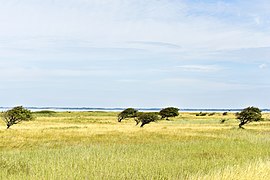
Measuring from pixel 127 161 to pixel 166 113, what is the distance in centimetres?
8384

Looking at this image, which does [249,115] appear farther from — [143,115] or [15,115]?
[15,115]

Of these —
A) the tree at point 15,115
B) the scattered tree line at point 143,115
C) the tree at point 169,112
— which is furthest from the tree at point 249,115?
the tree at point 169,112

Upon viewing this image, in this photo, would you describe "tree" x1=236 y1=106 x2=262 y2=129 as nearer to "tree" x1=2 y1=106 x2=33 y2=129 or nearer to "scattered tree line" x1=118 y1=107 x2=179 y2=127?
"scattered tree line" x1=118 y1=107 x2=179 y2=127

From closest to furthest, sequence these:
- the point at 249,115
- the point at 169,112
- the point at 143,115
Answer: the point at 249,115, the point at 143,115, the point at 169,112

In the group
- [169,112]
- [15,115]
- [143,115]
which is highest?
[169,112]

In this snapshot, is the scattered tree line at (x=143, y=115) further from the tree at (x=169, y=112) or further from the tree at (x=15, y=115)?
the tree at (x=15, y=115)

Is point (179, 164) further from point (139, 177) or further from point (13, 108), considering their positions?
point (13, 108)

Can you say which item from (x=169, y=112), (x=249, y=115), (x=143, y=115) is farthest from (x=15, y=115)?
(x=169, y=112)

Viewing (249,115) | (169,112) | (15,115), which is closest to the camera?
(15,115)

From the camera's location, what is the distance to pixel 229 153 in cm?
1855

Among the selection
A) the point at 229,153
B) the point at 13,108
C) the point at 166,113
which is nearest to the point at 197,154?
the point at 229,153

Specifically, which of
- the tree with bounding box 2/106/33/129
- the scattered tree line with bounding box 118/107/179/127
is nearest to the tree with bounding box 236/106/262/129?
the scattered tree line with bounding box 118/107/179/127

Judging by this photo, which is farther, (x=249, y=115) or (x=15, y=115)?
(x=249, y=115)

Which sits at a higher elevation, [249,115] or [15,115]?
[15,115]
